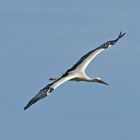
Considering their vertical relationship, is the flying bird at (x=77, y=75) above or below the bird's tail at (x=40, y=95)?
above

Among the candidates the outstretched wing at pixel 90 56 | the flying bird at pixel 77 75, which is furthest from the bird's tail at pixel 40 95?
the outstretched wing at pixel 90 56

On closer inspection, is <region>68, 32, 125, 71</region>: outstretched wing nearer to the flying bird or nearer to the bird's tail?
the flying bird

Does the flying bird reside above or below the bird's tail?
above

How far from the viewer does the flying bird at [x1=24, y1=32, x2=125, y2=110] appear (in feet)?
171

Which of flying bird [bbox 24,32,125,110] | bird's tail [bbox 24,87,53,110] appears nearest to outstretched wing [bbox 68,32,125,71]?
flying bird [bbox 24,32,125,110]

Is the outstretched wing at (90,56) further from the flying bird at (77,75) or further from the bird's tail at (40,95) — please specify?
the bird's tail at (40,95)

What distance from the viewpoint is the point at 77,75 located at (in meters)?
59.1

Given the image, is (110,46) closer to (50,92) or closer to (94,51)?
(94,51)

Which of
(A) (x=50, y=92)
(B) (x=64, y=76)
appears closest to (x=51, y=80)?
(B) (x=64, y=76)

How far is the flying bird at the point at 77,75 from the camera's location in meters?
52.0

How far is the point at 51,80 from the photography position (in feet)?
190

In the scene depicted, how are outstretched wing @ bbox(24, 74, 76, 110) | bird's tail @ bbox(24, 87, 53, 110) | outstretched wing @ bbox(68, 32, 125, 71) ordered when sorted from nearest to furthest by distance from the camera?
1. bird's tail @ bbox(24, 87, 53, 110)
2. outstretched wing @ bbox(24, 74, 76, 110)
3. outstretched wing @ bbox(68, 32, 125, 71)

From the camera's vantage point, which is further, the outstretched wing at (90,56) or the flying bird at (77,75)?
the outstretched wing at (90,56)

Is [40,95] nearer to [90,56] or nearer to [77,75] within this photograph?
[77,75]
